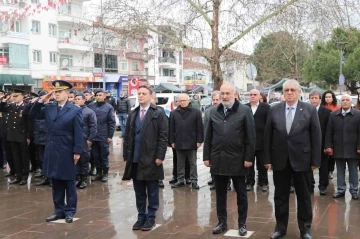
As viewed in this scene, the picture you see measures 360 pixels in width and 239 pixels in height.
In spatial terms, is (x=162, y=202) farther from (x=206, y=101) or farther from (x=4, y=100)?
(x=206, y=101)

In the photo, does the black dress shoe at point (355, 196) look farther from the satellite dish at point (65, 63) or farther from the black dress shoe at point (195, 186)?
the satellite dish at point (65, 63)

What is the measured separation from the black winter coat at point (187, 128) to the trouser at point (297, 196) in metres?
3.27

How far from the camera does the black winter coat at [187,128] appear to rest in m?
8.72

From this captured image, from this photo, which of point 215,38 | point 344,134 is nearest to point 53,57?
point 215,38

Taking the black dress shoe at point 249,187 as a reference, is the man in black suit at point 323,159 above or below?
above

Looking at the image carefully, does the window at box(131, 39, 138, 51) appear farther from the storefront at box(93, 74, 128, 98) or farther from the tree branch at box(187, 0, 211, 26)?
the storefront at box(93, 74, 128, 98)

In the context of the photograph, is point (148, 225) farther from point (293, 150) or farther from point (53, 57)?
point (53, 57)

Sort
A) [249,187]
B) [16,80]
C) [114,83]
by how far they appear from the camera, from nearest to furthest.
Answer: [249,187] → [16,80] → [114,83]

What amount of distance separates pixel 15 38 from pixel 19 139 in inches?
1228

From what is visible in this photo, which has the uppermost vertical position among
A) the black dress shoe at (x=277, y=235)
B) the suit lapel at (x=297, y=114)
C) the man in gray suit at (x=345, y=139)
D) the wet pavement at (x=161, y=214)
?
the suit lapel at (x=297, y=114)

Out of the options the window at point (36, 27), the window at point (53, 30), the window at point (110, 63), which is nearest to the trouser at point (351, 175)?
the window at point (36, 27)

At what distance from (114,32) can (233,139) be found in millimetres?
9395

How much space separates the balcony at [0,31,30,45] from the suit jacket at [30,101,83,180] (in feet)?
110

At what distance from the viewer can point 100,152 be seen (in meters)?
9.48
